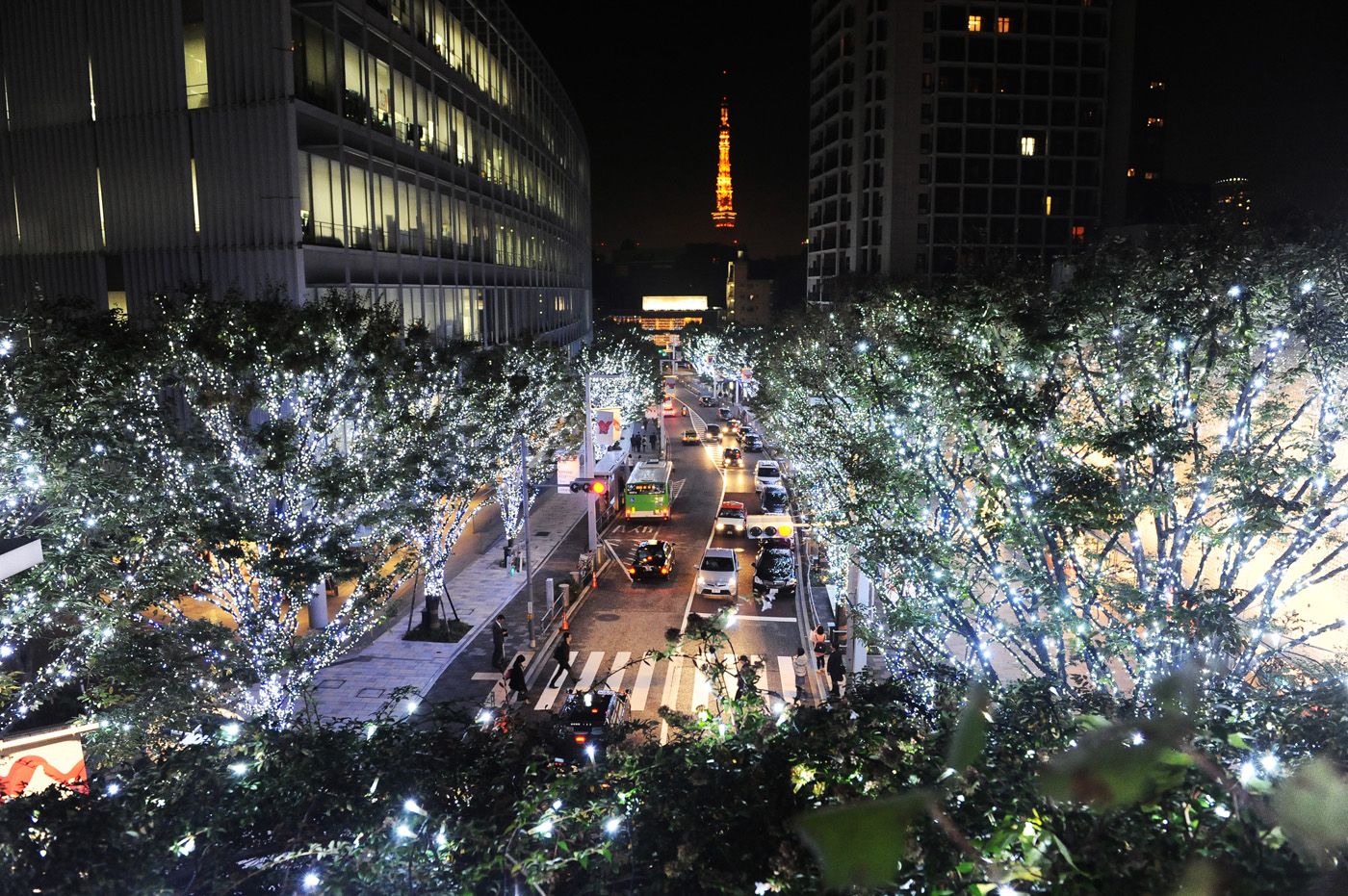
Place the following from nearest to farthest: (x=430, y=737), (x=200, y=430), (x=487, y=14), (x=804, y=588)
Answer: (x=430, y=737) < (x=200, y=430) < (x=804, y=588) < (x=487, y=14)

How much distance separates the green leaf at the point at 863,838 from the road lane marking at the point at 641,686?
16.3 meters

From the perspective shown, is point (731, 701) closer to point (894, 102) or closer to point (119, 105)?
point (119, 105)

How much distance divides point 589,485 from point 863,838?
1120 inches

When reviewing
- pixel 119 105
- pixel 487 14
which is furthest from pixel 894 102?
pixel 119 105

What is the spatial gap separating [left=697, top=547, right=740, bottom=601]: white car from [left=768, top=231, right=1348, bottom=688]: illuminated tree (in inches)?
535

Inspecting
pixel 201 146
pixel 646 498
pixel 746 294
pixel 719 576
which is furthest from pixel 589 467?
pixel 746 294

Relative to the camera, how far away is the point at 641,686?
19.4 m

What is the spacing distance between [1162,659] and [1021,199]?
224 ft

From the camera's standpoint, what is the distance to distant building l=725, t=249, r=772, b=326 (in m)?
174

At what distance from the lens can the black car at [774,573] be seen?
25.8 metres

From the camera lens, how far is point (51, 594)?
11789 mm

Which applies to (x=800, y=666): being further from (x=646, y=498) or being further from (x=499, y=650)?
(x=646, y=498)

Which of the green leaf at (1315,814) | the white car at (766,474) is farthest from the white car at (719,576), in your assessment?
the green leaf at (1315,814)

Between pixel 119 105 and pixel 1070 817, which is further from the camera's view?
pixel 119 105
